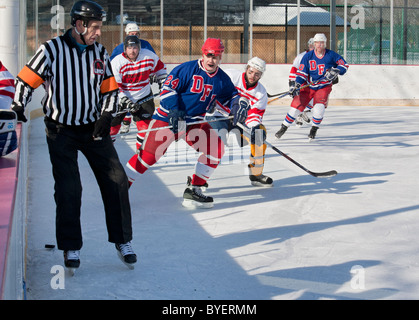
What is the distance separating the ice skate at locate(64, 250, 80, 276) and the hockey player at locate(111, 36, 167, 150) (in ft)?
8.56

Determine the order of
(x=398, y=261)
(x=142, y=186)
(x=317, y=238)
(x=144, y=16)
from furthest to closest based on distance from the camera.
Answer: (x=144, y=16), (x=142, y=186), (x=317, y=238), (x=398, y=261)

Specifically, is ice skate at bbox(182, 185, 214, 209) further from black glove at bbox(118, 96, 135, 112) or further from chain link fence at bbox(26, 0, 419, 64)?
chain link fence at bbox(26, 0, 419, 64)

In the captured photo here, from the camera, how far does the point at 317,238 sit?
3570mm

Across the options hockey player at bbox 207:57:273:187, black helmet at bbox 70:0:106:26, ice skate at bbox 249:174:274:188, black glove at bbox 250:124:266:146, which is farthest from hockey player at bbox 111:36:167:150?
black helmet at bbox 70:0:106:26

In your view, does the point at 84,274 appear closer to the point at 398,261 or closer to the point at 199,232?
the point at 199,232

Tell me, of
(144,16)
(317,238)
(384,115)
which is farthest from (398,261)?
(144,16)

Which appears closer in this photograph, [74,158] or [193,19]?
[74,158]

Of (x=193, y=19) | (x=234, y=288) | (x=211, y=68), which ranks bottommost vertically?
(x=234, y=288)

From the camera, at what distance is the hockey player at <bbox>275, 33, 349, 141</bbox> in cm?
750

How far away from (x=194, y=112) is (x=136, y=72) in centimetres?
158

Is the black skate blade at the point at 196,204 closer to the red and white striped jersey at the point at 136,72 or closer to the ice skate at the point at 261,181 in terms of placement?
the ice skate at the point at 261,181

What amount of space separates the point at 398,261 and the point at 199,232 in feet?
3.56

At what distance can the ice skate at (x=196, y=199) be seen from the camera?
168 inches

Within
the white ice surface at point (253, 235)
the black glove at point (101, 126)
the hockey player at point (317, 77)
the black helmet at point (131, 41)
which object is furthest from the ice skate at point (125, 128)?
the black glove at point (101, 126)
